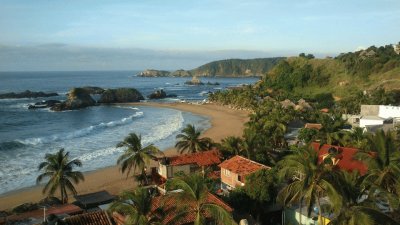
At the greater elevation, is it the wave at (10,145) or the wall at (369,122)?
the wall at (369,122)

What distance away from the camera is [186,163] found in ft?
101

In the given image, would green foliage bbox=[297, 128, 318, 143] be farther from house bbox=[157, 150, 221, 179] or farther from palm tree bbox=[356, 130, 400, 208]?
palm tree bbox=[356, 130, 400, 208]

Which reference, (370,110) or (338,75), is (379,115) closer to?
A: (370,110)

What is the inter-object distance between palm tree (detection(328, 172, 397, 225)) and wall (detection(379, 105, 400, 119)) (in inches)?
1590

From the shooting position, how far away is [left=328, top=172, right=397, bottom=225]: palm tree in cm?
1389

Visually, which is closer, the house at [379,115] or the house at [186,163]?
the house at [186,163]

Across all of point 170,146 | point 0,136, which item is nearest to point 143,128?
point 170,146

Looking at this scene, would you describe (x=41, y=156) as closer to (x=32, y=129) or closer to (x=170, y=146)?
(x=170, y=146)

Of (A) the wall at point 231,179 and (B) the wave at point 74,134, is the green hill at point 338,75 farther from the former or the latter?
(A) the wall at point 231,179

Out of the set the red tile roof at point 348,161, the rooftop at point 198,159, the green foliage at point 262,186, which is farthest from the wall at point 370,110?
the green foliage at point 262,186

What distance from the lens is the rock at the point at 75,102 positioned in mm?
91562

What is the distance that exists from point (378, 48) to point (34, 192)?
398ft

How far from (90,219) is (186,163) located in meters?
13.8

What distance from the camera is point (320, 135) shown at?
38.7 m
